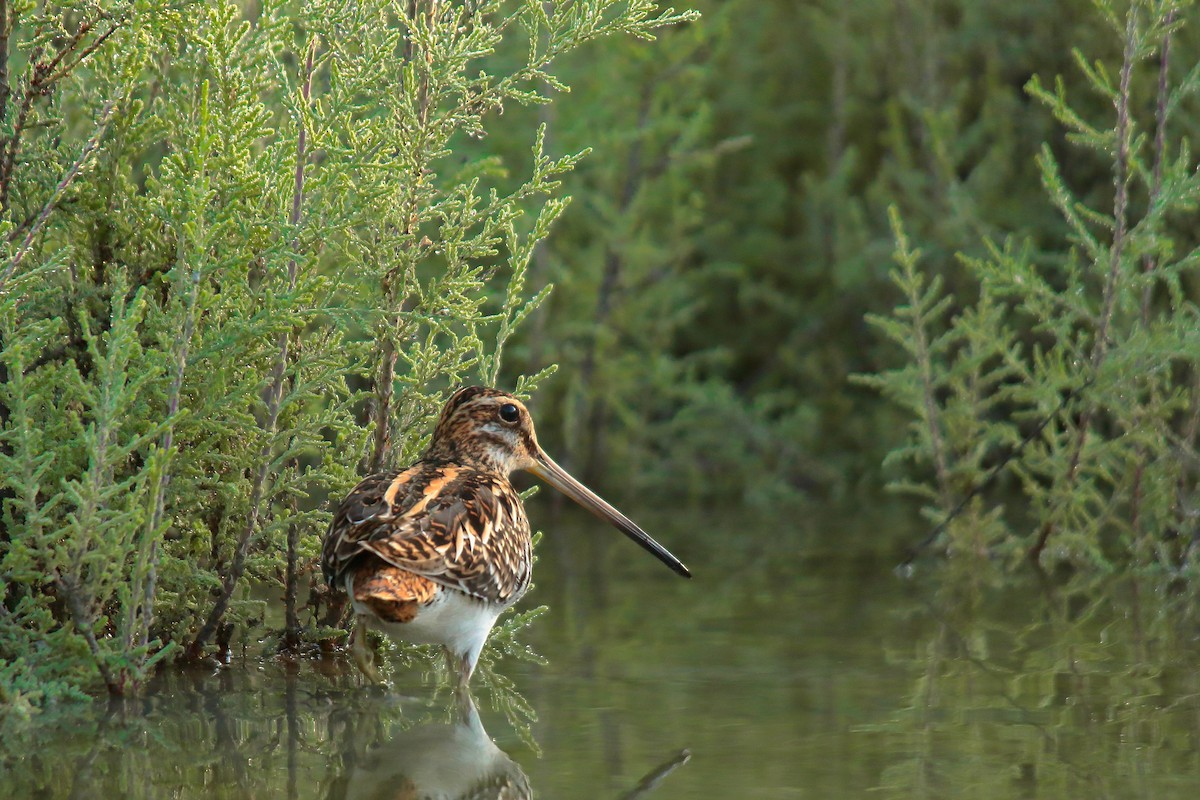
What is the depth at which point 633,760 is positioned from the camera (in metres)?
Answer: 4.30

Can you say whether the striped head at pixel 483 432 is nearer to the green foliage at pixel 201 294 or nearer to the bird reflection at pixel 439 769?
the green foliage at pixel 201 294

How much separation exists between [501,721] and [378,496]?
2.48 feet

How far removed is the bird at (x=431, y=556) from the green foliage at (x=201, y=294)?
32 cm

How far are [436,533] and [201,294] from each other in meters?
0.96

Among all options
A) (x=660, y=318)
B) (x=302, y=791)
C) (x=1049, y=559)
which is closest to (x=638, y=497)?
(x=660, y=318)

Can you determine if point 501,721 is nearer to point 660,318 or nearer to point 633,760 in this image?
point 633,760

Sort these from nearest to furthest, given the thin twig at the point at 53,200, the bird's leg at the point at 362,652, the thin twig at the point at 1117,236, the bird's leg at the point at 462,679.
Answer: the thin twig at the point at 53,200 → the bird's leg at the point at 362,652 → the bird's leg at the point at 462,679 → the thin twig at the point at 1117,236

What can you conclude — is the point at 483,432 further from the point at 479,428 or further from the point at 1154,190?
the point at 1154,190

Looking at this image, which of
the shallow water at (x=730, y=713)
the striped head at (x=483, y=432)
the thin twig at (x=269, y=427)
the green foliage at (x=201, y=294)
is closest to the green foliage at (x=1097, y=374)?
the shallow water at (x=730, y=713)

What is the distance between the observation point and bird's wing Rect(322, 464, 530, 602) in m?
4.68

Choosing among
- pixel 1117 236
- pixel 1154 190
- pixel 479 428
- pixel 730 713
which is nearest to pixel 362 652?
pixel 479 428

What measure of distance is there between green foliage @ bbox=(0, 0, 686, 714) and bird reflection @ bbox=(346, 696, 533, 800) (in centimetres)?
77

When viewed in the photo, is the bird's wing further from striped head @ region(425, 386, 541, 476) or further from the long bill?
the long bill

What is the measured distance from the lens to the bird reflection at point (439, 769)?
405 centimetres
